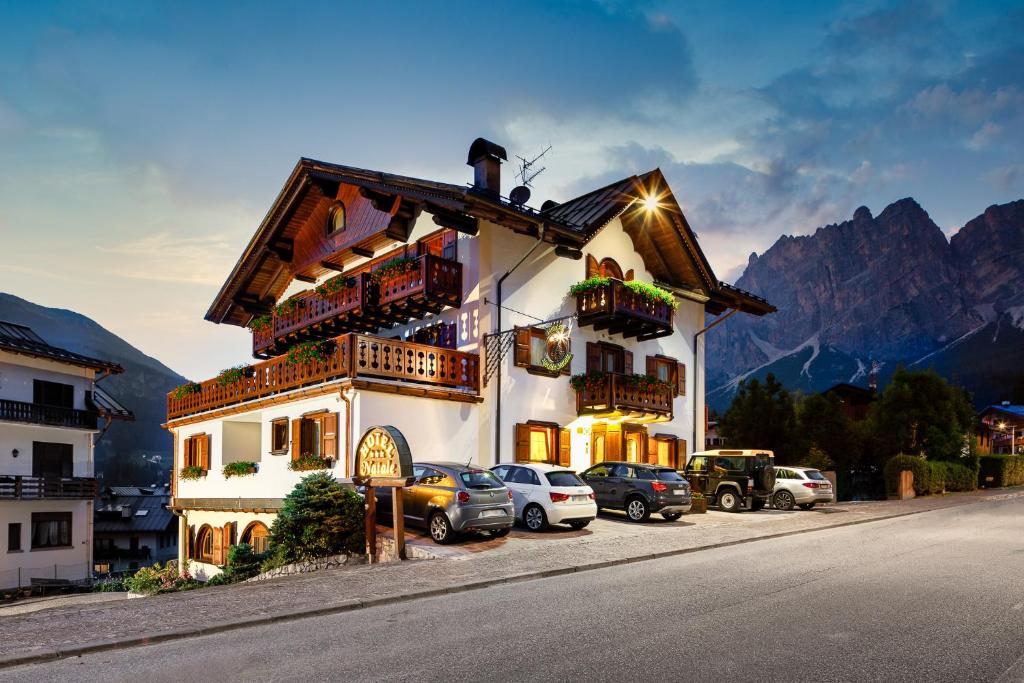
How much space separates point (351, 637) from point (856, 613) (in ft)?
19.4

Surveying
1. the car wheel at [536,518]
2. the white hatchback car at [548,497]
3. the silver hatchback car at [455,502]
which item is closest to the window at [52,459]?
the silver hatchback car at [455,502]

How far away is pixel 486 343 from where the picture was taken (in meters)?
24.9

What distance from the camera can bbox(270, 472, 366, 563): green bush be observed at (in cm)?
1695

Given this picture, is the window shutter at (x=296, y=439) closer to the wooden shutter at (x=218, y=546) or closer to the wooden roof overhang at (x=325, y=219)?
the wooden shutter at (x=218, y=546)

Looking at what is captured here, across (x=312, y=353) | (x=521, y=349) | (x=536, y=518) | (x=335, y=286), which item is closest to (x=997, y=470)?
(x=521, y=349)

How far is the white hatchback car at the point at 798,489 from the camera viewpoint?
28766 mm

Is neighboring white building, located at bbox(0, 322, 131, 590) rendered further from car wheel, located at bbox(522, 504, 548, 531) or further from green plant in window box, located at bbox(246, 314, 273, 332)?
car wheel, located at bbox(522, 504, 548, 531)

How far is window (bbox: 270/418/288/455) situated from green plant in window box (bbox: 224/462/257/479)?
1.56m

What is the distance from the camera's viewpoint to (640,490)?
2284 cm

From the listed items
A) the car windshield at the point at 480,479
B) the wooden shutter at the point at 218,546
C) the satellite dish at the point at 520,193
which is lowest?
the wooden shutter at the point at 218,546

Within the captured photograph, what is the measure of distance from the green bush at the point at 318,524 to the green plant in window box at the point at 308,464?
4.93 meters

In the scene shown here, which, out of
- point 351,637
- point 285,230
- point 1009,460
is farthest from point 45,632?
point 1009,460

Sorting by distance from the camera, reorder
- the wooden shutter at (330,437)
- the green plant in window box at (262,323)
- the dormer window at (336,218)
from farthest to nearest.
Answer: the green plant in window box at (262,323)
the dormer window at (336,218)
the wooden shutter at (330,437)

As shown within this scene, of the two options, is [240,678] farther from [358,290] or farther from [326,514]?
[358,290]
